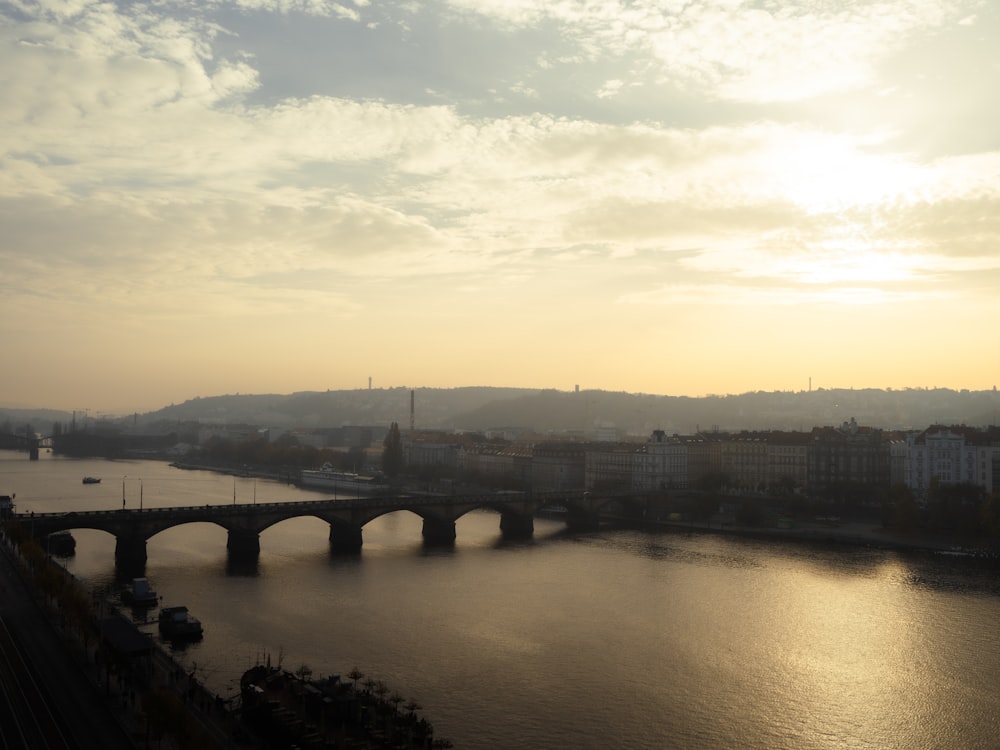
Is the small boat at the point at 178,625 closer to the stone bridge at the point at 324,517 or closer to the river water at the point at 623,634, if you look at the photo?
the river water at the point at 623,634

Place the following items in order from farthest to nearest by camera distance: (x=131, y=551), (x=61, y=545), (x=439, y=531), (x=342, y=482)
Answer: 1. (x=342, y=482)
2. (x=439, y=531)
3. (x=61, y=545)
4. (x=131, y=551)

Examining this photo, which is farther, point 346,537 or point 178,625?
point 346,537

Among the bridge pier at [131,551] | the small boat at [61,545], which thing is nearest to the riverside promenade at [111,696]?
the bridge pier at [131,551]

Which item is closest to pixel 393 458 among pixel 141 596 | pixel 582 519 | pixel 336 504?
pixel 582 519

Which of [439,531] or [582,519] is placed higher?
[439,531]

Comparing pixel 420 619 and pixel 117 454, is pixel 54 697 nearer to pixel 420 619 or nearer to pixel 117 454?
pixel 420 619

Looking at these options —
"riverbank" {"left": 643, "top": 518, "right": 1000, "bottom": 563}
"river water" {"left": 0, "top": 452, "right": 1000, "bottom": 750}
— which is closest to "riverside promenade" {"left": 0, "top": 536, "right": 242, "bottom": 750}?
"river water" {"left": 0, "top": 452, "right": 1000, "bottom": 750}

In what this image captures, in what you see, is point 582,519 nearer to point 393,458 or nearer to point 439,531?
point 439,531
